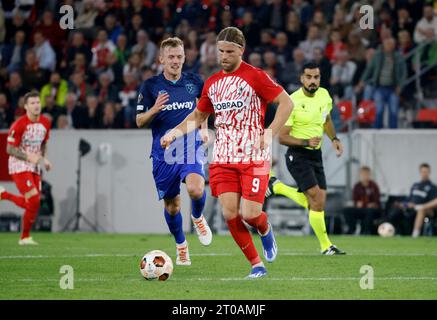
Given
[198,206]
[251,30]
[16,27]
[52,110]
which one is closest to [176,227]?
[198,206]

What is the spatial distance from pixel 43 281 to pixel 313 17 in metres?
15.7

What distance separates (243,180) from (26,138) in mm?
8834

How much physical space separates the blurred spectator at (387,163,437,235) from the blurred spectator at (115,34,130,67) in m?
8.05

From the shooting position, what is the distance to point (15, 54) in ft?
89.0

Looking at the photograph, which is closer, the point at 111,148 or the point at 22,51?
the point at 111,148

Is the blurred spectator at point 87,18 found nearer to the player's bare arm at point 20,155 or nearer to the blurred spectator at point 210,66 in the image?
the blurred spectator at point 210,66

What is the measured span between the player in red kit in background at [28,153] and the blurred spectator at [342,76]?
767cm

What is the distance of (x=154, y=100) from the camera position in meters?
13.1

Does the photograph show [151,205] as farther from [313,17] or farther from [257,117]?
[257,117]

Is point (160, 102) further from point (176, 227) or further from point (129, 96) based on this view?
point (129, 96)

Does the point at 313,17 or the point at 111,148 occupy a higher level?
the point at 313,17

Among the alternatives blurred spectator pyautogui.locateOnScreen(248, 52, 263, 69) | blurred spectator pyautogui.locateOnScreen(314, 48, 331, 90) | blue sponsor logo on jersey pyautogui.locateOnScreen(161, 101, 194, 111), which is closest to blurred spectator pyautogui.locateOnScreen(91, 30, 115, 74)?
blurred spectator pyautogui.locateOnScreen(248, 52, 263, 69)
